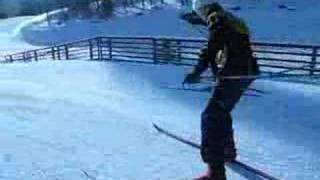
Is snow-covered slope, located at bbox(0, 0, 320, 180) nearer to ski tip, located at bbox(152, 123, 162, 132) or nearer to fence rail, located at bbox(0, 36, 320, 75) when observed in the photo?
ski tip, located at bbox(152, 123, 162, 132)

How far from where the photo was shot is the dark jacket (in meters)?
5.81

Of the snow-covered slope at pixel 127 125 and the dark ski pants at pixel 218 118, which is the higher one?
the dark ski pants at pixel 218 118

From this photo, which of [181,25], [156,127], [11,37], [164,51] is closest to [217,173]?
[156,127]

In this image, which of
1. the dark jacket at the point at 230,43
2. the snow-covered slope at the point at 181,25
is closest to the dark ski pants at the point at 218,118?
the dark jacket at the point at 230,43

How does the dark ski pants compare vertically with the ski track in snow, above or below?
above

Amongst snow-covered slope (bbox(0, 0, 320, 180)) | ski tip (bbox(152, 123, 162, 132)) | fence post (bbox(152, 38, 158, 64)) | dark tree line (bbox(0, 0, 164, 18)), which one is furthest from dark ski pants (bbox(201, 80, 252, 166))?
dark tree line (bbox(0, 0, 164, 18))

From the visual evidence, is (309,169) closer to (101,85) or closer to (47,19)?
(101,85)

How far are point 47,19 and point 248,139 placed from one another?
57655 mm

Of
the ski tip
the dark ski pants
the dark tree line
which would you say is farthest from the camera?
the dark tree line

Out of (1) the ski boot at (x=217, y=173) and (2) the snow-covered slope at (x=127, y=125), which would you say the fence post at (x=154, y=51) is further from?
(1) the ski boot at (x=217, y=173)

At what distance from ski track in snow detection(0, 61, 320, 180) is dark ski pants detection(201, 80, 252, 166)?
531 mm

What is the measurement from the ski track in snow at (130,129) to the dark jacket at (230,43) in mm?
1133

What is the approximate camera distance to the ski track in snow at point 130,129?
695 centimetres

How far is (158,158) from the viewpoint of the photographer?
24.0 feet
